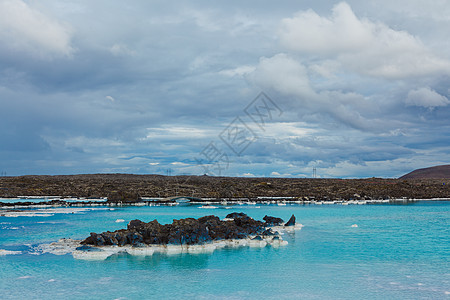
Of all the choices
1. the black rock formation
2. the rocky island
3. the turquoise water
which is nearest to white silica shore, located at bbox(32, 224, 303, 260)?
the rocky island

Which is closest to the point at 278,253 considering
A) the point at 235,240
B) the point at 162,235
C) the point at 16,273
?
the point at 235,240

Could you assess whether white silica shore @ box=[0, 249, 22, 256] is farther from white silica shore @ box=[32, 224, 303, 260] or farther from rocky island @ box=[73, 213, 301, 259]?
rocky island @ box=[73, 213, 301, 259]

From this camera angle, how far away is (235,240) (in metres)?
23.3

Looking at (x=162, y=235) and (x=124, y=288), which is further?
(x=162, y=235)

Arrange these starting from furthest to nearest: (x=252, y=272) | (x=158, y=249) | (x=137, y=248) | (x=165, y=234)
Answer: (x=165, y=234) < (x=158, y=249) < (x=137, y=248) < (x=252, y=272)

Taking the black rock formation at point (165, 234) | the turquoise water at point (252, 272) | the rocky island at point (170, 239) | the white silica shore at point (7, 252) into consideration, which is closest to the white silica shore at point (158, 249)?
the rocky island at point (170, 239)

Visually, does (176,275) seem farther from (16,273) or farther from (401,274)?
(401,274)

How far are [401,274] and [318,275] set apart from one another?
353 centimetres

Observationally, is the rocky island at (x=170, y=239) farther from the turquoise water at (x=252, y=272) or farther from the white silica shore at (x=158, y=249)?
the turquoise water at (x=252, y=272)

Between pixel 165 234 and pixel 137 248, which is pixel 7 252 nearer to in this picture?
pixel 137 248

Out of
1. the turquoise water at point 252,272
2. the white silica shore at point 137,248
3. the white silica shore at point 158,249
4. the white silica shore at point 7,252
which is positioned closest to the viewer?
the turquoise water at point 252,272

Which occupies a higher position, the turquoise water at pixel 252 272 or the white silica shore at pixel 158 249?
the white silica shore at pixel 158 249

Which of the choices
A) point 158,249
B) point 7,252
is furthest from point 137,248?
point 7,252

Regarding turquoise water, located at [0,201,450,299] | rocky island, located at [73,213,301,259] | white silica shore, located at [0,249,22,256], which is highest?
rocky island, located at [73,213,301,259]
